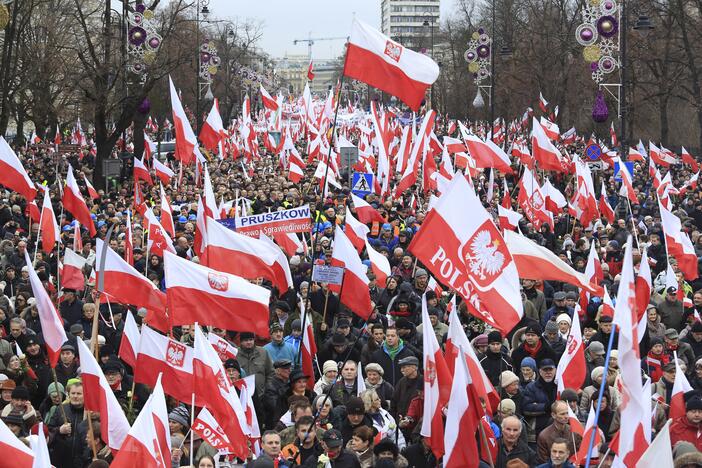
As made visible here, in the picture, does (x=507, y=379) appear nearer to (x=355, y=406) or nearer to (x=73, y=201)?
(x=355, y=406)

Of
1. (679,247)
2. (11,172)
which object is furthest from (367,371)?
(11,172)

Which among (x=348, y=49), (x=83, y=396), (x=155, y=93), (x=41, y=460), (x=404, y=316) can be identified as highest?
(x=348, y=49)

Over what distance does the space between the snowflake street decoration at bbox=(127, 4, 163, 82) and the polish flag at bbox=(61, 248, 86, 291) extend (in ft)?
62.7

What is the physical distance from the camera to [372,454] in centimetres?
857

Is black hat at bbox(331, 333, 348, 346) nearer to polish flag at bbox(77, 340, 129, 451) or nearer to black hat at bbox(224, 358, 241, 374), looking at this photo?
black hat at bbox(224, 358, 241, 374)

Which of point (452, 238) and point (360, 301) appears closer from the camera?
point (452, 238)

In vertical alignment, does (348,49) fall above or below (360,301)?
above

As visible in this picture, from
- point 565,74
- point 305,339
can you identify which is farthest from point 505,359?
point 565,74

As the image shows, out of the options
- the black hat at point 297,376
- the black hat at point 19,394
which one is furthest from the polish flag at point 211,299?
the black hat at point 19,394

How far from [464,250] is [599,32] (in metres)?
22.2

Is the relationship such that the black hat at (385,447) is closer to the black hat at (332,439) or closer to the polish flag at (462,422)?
the black hat at (332,439)

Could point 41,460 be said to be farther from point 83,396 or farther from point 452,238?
point 452,238

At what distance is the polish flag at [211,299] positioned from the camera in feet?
33.5

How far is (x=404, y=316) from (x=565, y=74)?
1521 inches
